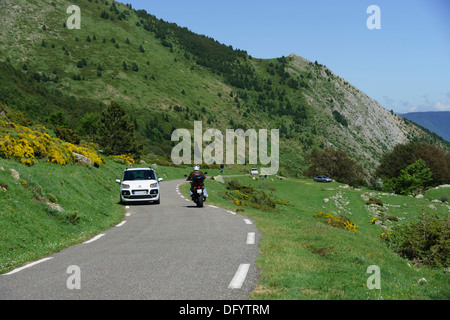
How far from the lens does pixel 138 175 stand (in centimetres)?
2100

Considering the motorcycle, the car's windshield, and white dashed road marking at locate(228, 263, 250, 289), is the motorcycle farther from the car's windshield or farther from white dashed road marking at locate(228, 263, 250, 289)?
white dashed road marking at locate(228, 263, 250, 289)

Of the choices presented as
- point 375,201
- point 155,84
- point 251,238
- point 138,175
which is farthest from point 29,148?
point 155,84

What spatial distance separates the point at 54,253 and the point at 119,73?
140m

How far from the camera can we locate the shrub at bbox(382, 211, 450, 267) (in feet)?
43.9

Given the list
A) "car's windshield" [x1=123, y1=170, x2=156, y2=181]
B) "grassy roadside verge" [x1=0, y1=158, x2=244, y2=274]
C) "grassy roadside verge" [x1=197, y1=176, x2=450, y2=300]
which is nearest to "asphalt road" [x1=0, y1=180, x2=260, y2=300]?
"grassy roadside verge" [x1=197, y1=176, x2=450, y2=300]

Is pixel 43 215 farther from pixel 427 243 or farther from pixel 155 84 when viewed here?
pixel 155 84

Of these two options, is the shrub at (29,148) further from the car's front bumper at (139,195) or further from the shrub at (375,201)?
the shrub at (375,201)

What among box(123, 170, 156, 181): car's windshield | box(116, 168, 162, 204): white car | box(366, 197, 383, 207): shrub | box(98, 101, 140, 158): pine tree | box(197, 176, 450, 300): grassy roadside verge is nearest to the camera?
box(197, 176, 450, 300): grassy roadside verge

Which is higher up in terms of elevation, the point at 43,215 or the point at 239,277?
the point at 239,277

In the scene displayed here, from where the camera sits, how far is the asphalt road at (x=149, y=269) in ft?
17.2

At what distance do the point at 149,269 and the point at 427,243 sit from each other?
38.7 feet

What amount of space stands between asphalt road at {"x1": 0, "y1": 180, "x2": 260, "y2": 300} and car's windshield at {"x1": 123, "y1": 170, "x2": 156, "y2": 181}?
9138 mm
